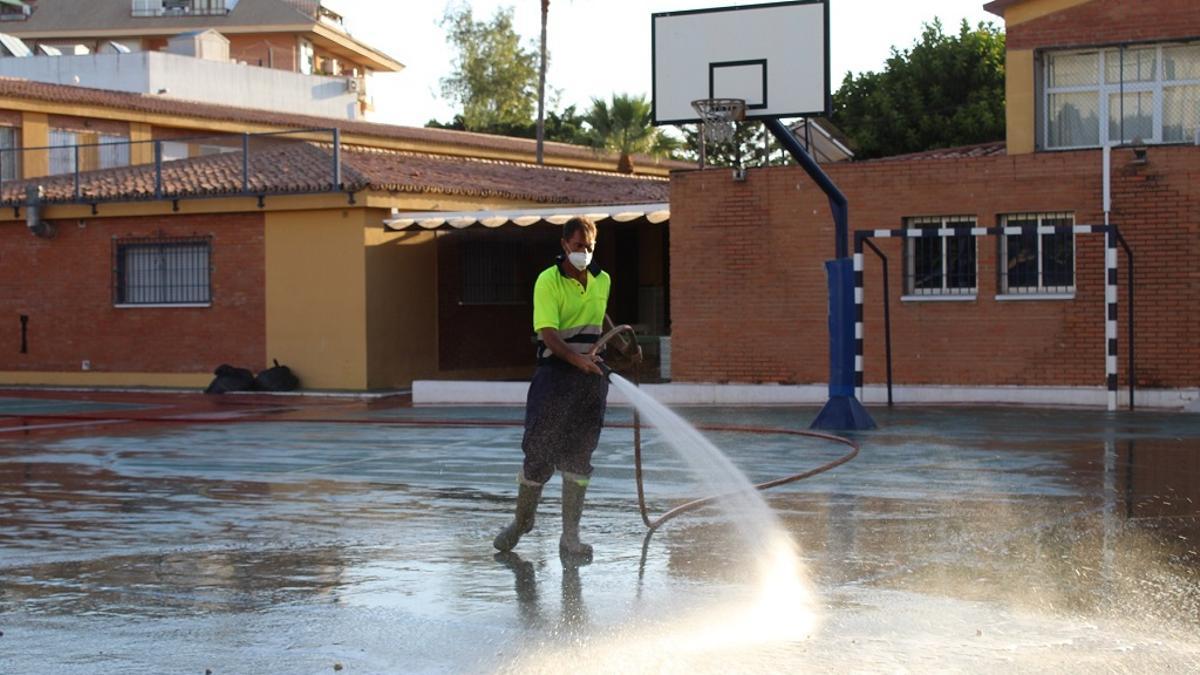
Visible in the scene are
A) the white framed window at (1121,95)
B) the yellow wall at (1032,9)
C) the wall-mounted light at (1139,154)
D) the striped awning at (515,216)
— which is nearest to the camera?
the wall-mounted light at (1139,154)

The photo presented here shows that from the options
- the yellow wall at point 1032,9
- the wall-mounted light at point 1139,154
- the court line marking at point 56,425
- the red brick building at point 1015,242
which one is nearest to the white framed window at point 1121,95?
the red brick building at point 1015,242

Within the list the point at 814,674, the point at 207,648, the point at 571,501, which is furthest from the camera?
the point at 571,501

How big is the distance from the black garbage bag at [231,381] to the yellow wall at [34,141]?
14746 millimetres

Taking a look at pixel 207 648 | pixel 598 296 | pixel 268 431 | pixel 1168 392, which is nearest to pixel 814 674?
pixel 207 648

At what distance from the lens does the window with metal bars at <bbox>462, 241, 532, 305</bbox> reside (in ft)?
96.0

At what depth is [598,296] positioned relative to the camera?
28.1ft

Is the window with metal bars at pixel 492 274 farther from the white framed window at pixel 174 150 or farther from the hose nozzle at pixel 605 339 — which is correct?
the hose nozzle at pixel 605 339

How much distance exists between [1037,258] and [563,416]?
13.3 m

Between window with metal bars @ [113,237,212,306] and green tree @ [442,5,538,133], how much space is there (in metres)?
34.9

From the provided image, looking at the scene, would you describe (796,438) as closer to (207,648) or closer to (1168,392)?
(1168,392)

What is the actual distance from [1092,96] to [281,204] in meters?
13.7

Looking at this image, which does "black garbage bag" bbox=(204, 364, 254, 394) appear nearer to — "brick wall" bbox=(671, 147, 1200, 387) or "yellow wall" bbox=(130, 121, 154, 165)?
"brick wall" bbox=(671, 147, 1200, 387)

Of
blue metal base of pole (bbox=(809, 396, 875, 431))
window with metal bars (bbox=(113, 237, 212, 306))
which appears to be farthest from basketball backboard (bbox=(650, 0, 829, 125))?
window with metal bars (bbox=(113, 237, 212, 306))

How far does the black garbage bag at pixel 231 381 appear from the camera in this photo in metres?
27.0
